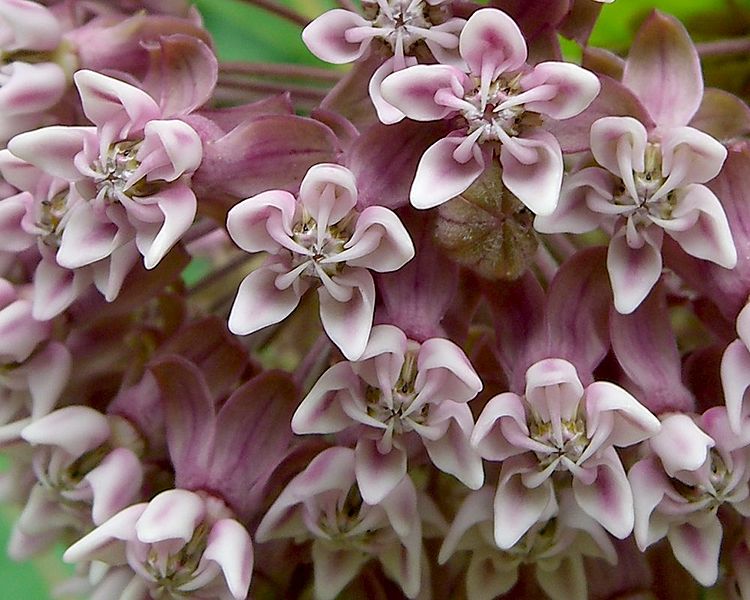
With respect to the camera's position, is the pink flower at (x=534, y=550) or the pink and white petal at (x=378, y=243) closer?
the pink and white petal at (x=378, y=243)

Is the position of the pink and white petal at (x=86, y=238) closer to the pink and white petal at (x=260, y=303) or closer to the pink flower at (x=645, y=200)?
the pink and white petal at (x=260, y=303)

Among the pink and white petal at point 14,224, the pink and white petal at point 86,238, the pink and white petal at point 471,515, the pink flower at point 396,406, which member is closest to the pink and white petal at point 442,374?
the pink flower at point 396,406

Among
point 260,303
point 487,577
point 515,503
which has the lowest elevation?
point 487,577

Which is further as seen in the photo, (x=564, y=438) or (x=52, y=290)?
(x=52, y=290)

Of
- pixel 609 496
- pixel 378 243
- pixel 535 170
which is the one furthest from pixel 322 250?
pixel 609 496

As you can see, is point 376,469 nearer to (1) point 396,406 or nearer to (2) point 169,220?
(1) point 396,406

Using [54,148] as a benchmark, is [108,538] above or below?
below

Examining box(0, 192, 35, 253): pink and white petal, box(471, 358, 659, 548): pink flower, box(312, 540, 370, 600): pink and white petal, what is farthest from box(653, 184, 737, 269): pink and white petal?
box(0, 192, 35, 253): pink and white petal

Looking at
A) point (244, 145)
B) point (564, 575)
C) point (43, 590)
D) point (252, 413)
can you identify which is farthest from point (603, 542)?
point (43, 590)

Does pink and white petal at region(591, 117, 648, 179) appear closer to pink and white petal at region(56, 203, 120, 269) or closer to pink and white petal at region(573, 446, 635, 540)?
pink and white petal at region(573, 446, 635, 540)
